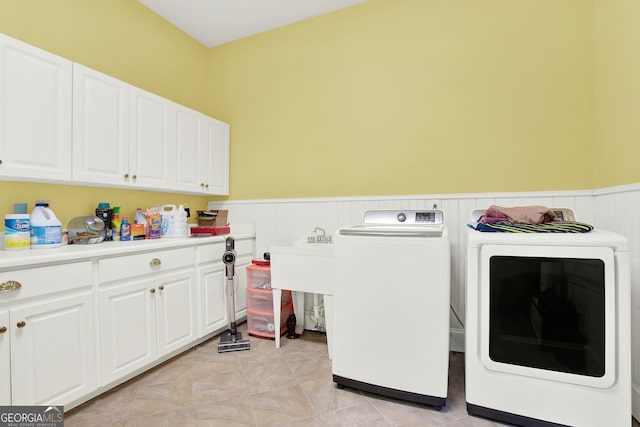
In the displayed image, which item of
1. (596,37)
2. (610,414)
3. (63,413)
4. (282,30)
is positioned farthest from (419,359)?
(282,30)

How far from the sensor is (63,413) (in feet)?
4.95

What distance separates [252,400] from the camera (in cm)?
169

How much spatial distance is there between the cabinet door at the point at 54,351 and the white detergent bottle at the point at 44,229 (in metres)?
0.49

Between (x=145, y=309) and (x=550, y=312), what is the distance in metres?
2.30

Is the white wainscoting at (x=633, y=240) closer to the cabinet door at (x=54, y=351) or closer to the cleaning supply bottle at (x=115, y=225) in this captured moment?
the cabinet door at (x=54, y=351)

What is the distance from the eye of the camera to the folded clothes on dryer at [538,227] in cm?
142

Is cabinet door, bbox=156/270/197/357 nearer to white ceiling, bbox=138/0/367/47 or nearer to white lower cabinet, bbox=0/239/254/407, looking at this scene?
white lower cabinet, bbox=0/239/254/407

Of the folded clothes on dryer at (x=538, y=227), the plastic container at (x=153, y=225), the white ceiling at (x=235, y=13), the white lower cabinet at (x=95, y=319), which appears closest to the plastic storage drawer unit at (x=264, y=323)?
the white lower cabinet at (x=95, y=319)

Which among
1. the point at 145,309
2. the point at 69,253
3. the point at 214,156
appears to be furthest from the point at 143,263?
the point at 214,156

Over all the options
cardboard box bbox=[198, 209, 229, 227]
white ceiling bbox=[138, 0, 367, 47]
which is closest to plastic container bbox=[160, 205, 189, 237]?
cardboard box bbox=[198, 209, 229, 227]

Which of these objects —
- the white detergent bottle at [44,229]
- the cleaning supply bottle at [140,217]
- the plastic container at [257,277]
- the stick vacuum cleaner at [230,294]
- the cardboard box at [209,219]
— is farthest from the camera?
the cardboard box at [209,219]

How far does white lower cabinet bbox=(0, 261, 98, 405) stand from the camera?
1335 mm

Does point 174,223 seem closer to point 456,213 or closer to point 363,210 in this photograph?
point 363,210

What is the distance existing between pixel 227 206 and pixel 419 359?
2.41 m
